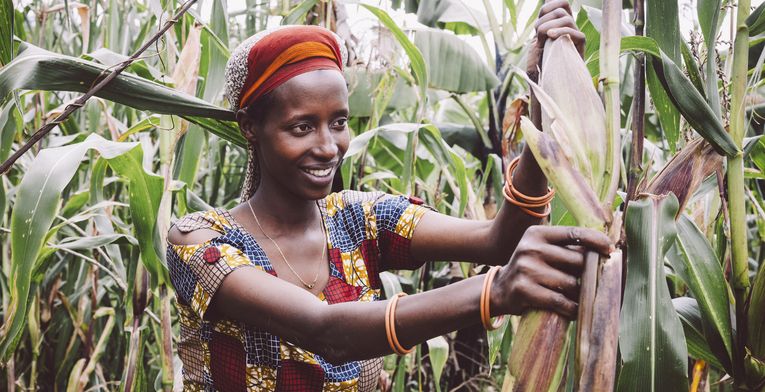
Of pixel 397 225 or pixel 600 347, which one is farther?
pixel 397 225

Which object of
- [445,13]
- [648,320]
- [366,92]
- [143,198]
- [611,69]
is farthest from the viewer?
[445,13]

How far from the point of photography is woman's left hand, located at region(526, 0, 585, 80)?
2.86 feet

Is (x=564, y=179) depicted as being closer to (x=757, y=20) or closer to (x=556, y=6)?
(x=556, y=6)

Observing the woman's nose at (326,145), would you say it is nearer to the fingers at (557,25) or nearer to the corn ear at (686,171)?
the fingers at (557,25)

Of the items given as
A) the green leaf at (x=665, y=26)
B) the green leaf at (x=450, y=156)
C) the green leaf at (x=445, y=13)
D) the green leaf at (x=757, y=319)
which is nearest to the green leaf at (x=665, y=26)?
the green leaf at (x=665, y=26)

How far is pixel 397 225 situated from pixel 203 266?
Answer: 0.37m

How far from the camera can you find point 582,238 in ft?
2.33

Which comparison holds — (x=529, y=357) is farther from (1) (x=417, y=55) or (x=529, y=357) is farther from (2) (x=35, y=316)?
(2) (x=35, y=316)

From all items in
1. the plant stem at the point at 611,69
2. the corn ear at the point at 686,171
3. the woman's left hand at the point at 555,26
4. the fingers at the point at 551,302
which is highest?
the woman's left hand at the point at 555,26

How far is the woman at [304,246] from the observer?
0.93 m

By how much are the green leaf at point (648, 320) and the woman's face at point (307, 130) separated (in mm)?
475

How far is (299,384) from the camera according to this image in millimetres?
1221

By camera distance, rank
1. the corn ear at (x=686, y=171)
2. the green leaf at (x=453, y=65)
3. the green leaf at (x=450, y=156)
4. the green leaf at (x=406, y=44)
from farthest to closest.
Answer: the green leaf at (x=453, y=65), the green leaf at (x=450, y=156), the green leaf at (x=406, y=44), the corn ear at (x=686, y=171)

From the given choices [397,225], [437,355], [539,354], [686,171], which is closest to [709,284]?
[686,171]
